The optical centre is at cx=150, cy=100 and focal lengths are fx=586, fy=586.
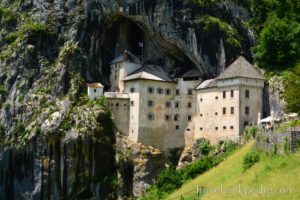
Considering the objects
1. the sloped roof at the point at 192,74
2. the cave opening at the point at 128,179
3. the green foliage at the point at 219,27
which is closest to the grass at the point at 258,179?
the cave opening at the point at 128,179

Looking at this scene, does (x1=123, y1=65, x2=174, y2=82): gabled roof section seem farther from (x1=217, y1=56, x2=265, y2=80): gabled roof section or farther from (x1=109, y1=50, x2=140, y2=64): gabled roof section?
(x1=217, y1=56, x2=265, y2=80): gabled roof section

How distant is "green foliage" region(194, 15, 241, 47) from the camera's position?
77.5 m

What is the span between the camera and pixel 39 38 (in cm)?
8344

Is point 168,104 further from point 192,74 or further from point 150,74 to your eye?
point 192,74

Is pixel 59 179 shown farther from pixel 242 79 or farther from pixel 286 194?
pixel 286 194

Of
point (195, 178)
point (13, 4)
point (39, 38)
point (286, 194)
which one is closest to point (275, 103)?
point (195, 178)

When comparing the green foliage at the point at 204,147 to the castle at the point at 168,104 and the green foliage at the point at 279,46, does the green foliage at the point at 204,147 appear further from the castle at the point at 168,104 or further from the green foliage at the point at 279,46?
the green foliage at the point at 279,46

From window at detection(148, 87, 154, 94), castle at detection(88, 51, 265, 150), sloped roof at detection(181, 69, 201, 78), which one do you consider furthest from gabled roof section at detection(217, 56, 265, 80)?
window at detection(148, 87, 154, 94)

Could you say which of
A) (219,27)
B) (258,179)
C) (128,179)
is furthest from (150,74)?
(258,179)

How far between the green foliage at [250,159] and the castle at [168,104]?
17.1m

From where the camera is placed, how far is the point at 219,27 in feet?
256

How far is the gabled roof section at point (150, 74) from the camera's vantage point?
7681 cm

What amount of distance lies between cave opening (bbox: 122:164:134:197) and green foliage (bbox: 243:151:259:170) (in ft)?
76.5

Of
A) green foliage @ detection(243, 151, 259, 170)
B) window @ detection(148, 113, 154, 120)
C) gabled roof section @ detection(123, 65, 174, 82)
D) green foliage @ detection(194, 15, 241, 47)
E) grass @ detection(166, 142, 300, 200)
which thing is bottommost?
grass @ detection(166, 142, 300, 200)
